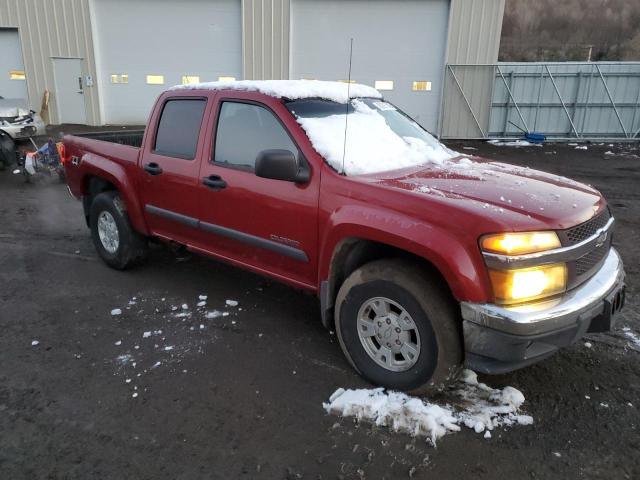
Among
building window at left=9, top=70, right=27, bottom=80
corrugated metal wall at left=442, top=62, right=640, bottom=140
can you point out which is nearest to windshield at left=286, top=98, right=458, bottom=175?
corrugated metal wall at left=442, top=62, right=640, bottom=140

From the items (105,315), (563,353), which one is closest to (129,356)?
(105,315)

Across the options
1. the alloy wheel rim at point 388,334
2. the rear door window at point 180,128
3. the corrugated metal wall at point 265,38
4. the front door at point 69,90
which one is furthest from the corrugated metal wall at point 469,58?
the alloy wheel rim at point 388,334

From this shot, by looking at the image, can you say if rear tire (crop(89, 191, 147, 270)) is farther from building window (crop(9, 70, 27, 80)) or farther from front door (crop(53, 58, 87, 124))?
building window (crop(9, 70, 27, 80))

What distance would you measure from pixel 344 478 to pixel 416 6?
49.8ft

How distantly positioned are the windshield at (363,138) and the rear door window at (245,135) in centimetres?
19

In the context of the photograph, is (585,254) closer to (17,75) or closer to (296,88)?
(296,88)

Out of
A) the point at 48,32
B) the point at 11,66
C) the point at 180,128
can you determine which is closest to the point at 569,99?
the point at 180,128

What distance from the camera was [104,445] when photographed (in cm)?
273

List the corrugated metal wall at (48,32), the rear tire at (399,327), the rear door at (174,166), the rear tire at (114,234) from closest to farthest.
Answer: the rear tire at (399,327) → the rear door at (174,166) → the rear tire at (114,234) → the corrugated metal wall at (48,32)

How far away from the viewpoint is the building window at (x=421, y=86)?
15773 millimetres

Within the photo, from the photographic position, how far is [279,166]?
3.21 metres

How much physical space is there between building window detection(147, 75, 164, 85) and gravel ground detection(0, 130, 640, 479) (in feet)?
42.0

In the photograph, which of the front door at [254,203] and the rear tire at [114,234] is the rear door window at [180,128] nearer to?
the front door at [254,203]

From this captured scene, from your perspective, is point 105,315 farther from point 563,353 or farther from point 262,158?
point 563,353
